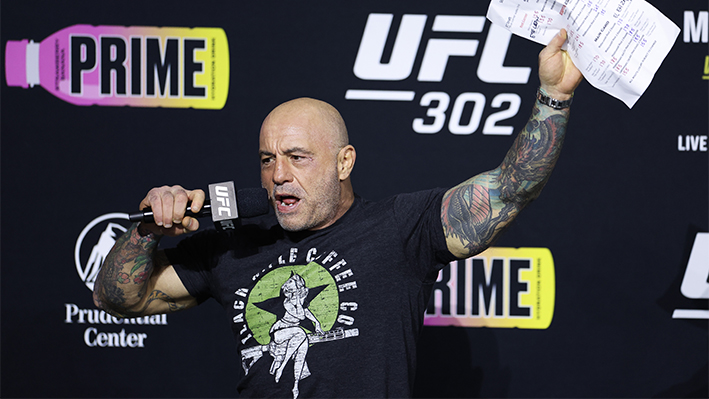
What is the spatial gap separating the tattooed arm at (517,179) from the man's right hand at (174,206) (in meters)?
0.52

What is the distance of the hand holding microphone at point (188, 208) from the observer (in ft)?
3.83

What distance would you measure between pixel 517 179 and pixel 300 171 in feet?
1.63

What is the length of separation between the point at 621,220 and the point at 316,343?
1.39 m

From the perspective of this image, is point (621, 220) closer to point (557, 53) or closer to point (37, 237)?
point (557, 53)

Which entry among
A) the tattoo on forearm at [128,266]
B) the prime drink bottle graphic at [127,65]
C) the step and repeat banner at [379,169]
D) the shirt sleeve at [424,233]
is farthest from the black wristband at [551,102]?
the prime drink bottle graphic at [127,65]

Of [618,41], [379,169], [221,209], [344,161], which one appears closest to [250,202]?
[221,209]

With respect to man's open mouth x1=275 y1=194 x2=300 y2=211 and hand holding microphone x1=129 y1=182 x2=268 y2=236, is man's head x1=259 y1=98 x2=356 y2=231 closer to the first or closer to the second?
man's open mouth x1=275 y1=194 x2=300 y2=211

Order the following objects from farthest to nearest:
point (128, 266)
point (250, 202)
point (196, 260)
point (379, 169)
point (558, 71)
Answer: point (379, 169) → point (196, 260) → point (128, 266) → point (250, 202) → point (558, 71)

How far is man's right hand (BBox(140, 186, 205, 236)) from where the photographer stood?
1.17 m

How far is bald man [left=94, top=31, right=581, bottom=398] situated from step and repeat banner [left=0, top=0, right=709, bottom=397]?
2.61 feet

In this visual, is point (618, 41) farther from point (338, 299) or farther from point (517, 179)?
point (338, 299)

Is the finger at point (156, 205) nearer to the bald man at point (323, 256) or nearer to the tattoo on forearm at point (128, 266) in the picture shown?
the bald man at point (323, 256)

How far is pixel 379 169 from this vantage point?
7.25ft

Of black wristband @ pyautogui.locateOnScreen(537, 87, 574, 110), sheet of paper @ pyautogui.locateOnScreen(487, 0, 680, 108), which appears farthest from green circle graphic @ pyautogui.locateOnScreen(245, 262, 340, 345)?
Result: sheet of paper @ pyautogui.locateOnScreen(487, 0, 680, 108)
